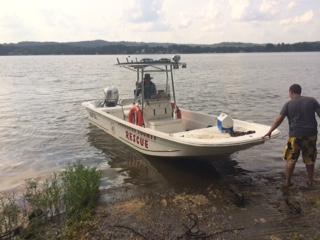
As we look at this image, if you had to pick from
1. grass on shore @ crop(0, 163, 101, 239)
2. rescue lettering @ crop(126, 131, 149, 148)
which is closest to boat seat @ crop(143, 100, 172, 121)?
rescue lettering @ crop(126, 131, 149, 148)

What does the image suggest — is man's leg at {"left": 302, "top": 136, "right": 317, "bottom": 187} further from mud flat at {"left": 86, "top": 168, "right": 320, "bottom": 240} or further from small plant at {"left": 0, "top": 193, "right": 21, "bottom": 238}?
small plant at {"left": 0, "top": 193, "right": 21, "bottom": 238}

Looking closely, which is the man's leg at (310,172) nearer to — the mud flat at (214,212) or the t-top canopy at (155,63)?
the mud flat at (214,212)

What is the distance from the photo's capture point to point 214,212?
627 centimetres

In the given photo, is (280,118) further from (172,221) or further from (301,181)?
(172,221)

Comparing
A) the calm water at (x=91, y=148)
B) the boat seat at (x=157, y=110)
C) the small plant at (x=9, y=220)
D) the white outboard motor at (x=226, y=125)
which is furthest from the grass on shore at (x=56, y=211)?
the boat seat at (x=157, y=110)

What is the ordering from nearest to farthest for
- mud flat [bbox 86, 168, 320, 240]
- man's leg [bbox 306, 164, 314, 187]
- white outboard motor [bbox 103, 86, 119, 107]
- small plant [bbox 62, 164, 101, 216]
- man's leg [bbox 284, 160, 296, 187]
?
mud flat [bbox 86, 168, 320, 240] → small plant [bbox 62, 164, 101, 216] → man's leg [bbox 284, 160, 296, 187] → man's leg [bbox 306, 164, 314, 187] → white outboard motor [bbox 103, 86, 119, 107]

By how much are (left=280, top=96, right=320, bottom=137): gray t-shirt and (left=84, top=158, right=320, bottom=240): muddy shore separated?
1.18m

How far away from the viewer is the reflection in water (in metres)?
8.09

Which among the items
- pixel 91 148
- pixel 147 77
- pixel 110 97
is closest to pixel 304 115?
pixel 147 77

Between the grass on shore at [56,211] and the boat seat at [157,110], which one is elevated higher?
the boat seat at [157,110]

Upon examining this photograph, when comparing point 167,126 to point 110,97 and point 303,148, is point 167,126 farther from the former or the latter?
point 110,97

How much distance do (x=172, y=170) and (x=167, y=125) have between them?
1.39 metres

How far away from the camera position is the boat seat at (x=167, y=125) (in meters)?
9.65

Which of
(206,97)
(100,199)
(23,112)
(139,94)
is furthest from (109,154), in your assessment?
(206,97)
